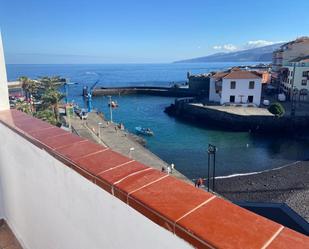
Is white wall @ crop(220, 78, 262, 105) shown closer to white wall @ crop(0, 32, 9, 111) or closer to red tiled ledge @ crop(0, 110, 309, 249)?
white wall @ crop(0, 32, 9, 111)

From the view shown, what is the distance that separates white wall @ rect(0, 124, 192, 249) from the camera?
127cm

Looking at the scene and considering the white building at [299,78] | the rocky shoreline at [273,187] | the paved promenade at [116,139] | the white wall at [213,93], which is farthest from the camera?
the white wall at [213,93]

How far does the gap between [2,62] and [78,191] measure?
2.74m

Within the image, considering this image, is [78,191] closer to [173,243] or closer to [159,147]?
[173,243]

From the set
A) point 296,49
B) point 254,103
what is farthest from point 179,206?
point 296,49

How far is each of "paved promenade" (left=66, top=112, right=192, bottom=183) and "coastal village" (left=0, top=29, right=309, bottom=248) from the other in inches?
3.4

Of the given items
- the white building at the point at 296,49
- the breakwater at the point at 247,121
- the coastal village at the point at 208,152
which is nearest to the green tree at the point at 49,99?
the coastal village at the point at 208,152

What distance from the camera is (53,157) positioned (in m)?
1.89

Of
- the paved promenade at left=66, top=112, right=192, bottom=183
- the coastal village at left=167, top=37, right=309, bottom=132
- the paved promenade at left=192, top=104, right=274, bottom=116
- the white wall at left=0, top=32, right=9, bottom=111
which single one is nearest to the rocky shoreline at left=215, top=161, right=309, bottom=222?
the paved promenade at left=66, top=112, right=192, bottom=183

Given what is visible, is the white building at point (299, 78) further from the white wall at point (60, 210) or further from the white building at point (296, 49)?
the white wall at point (60, 210)

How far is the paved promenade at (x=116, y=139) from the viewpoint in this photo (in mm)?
19309

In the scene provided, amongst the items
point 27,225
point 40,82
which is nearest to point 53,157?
point 27,225

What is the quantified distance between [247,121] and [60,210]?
30853 mm

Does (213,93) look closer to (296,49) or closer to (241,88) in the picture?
(241,88)
